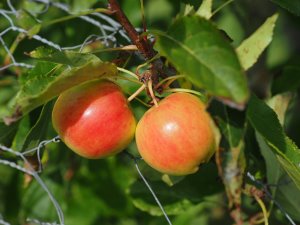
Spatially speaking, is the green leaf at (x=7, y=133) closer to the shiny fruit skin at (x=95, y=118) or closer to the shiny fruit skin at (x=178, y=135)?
the shiny fruit skin at (x=95, y=118)

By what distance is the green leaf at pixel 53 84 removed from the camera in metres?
0.96

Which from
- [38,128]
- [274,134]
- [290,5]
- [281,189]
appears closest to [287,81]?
[281,189]

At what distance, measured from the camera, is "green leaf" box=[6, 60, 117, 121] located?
961 millimetres

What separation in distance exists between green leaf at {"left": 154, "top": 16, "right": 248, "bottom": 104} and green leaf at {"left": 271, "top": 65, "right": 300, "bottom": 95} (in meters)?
0.58

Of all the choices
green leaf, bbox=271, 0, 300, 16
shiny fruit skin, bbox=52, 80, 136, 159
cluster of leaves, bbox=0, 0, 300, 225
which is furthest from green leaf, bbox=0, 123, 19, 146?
green leaf, bbox=271, 0, 300, 16

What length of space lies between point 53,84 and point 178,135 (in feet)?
0.66

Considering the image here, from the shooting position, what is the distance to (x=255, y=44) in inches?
35.9

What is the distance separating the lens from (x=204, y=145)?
983 millimetres

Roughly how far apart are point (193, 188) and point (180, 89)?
464 millimetres

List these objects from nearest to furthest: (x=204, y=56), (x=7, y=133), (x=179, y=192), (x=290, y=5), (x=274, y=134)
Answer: (x=204, y=56)
(x=274, y=134)
(x=290, y=5)
(x=7, y=133)
(x=179, y=192)

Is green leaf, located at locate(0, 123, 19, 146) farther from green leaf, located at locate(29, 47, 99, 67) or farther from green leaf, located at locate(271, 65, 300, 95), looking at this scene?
green leaf, located at locate(271, 65, 300, 95)

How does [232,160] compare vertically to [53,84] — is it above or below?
below

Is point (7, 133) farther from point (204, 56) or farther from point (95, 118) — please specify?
point (204, 56)

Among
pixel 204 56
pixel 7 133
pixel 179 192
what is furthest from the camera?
pixel 179 192
